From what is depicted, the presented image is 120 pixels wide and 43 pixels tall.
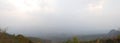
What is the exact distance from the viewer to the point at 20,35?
5425cm

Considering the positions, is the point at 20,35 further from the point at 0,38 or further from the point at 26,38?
the point at 0,38

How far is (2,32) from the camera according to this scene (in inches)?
1602

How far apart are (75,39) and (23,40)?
14835mm

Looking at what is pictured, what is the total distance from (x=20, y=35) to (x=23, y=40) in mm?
3674

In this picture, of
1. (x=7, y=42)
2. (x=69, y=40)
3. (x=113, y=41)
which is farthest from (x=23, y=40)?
(x=113, y=41)

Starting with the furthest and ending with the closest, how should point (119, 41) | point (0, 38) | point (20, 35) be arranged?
point (119, 41), point (20, 35), point (0, 38)

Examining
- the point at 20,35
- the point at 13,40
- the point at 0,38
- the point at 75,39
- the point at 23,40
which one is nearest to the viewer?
the point at 75,39

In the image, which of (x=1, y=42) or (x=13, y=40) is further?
(x=13, y=40)

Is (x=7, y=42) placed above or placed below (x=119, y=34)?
below

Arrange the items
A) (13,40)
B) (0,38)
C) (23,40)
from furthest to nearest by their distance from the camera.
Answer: (23,40) → (13,40) → (0,38)

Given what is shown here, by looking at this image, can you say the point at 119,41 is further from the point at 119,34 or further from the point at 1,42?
the point at 1,42

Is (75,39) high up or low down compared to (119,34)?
down

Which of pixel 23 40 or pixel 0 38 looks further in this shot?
pixel 23 40

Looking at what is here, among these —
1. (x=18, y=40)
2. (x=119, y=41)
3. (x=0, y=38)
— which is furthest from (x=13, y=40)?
(x=119, y=41)
